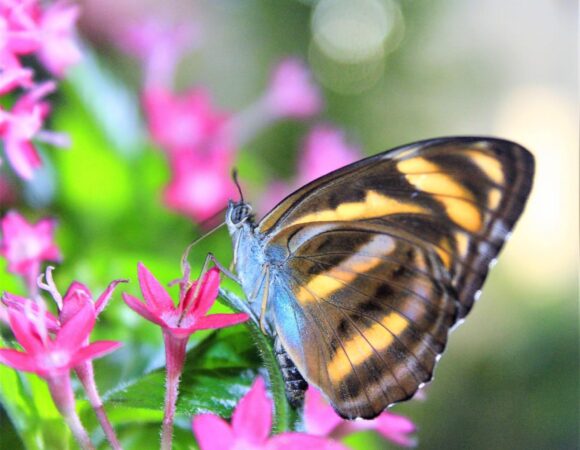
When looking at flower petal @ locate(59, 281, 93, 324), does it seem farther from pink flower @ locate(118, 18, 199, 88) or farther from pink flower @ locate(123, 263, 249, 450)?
pink flower @ locate(118, 18, 199, 88)

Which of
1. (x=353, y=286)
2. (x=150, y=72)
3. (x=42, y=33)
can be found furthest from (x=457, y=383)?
(x=42, y=33)

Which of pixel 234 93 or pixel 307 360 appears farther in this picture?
pixel 234 93

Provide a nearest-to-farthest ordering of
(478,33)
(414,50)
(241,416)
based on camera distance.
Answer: (241,416) → (414,50) → (478,33)

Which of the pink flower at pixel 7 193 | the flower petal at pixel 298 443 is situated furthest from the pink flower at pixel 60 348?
the pink flower at pixel 7 193

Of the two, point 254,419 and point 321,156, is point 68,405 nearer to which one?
point 254,419

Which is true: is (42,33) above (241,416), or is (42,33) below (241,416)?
above

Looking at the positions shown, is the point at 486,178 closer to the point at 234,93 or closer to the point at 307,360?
the point at 307,360

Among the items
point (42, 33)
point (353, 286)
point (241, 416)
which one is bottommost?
point (241, 416)
